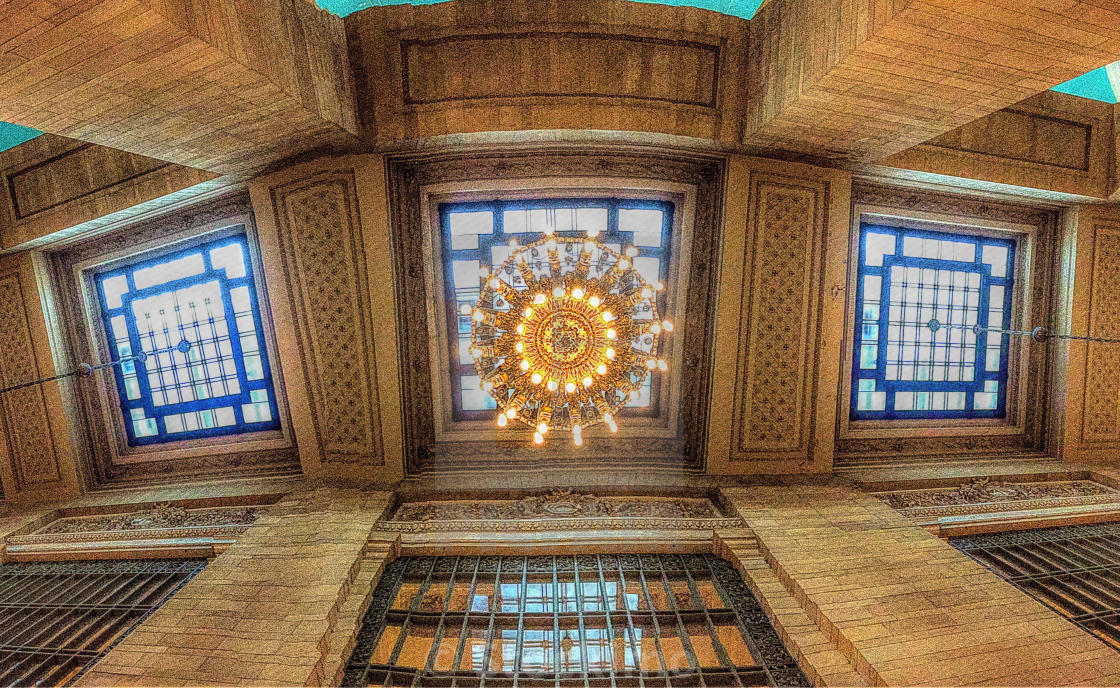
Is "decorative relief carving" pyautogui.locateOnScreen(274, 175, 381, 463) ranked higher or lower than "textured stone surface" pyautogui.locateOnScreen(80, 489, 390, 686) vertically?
higher

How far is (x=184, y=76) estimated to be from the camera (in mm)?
3260

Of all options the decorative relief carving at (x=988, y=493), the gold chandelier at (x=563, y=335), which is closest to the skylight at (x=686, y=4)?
the gold chandelier at (x=563, y=335)

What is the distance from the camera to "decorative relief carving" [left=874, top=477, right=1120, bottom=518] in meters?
5.12

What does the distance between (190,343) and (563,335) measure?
480cm

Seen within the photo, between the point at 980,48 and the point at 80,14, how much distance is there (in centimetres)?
520

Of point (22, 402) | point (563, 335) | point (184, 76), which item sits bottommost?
point (22, 402)

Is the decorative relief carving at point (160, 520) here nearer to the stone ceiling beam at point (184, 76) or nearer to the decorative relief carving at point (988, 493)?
the stone ceiling beam at point (184, 76)

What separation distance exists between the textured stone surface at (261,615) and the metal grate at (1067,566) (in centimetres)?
535

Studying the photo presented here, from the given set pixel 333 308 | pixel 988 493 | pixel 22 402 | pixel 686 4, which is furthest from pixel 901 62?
pixel 22 402

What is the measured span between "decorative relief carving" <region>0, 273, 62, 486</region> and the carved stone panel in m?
3.20

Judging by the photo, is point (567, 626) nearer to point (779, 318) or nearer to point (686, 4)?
point (779, 318)

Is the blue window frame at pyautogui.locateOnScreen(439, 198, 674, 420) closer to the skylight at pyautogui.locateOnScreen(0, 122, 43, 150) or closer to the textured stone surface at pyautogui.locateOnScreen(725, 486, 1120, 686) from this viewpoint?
the textured stone surface at pyautogui.locateOnScreen(725, 486, 1120, 686)

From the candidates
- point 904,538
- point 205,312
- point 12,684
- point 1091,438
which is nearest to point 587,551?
point 904,538

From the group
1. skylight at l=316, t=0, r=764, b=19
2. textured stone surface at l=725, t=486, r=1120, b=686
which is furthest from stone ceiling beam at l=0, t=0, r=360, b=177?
textured stone surface at l=725, t=486, r=1120, b=686
